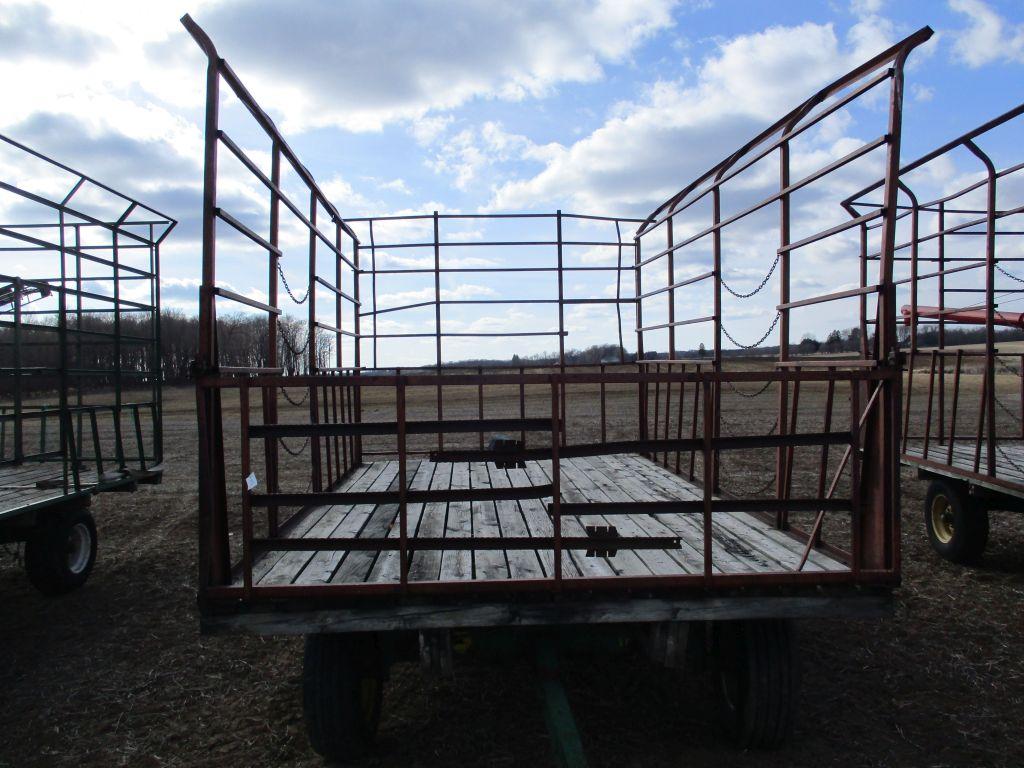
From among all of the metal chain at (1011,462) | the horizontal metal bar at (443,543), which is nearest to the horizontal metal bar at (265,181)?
the horizontal metal bar at (443,543)

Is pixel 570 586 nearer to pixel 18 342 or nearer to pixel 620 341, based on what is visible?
pixel 620 341

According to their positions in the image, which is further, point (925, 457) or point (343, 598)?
point (925, 457)

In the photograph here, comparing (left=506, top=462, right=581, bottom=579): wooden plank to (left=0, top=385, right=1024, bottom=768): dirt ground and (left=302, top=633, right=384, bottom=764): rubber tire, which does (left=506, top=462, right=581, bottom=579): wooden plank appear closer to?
(left=0, top=385, right=1024, bottom=768): dirt ground

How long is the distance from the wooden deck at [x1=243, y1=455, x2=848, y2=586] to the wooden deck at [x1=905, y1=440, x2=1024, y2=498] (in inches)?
97.4

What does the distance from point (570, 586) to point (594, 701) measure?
4.49 feet

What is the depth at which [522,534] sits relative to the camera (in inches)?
153

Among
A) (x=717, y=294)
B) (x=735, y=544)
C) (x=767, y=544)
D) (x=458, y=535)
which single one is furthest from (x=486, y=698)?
(x=717, y=294)

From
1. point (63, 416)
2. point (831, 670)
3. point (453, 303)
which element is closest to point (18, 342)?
point (63, 416)

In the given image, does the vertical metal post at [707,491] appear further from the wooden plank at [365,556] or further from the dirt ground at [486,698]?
the wooden plank at [365,556]

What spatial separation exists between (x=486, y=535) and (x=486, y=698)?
0.94 metres

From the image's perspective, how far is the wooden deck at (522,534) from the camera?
10.3 ft

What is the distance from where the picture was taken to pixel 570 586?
280cm

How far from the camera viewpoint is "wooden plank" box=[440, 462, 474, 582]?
10.3ft

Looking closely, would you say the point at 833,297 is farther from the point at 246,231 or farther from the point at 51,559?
the point at 51,559
